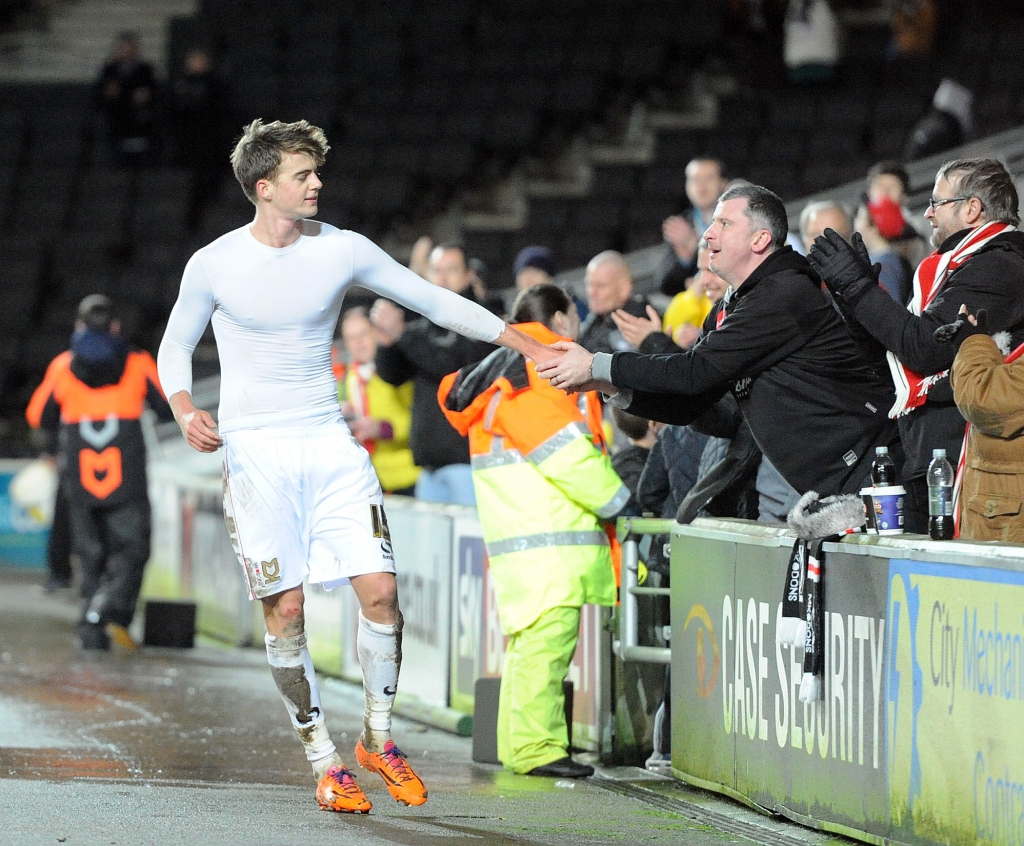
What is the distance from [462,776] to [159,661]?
4.88 metres

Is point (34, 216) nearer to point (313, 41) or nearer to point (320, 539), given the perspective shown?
point (313, 41)

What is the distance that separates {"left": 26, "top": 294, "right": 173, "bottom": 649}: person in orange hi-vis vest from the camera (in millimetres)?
12164

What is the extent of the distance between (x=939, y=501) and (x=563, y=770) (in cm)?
245

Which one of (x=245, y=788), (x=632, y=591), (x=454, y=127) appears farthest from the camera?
(x=454, y=127)

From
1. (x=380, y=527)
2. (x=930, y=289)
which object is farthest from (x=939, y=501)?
(x=380, y=527)

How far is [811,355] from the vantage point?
6062 millimetres

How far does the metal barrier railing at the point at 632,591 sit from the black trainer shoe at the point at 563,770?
0.53 meters

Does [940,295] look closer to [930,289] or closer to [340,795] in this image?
[930,289]

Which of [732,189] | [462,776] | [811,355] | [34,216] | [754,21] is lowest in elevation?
[462,776]

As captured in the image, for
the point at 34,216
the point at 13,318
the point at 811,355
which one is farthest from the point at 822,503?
the point at 34,216

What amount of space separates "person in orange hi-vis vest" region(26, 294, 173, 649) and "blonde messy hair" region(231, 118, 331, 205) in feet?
20.6

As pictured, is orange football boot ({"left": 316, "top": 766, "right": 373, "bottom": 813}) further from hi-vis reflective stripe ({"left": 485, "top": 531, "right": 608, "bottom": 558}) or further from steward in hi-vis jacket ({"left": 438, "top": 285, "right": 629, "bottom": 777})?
hi-vis reflective stripe ({"left": 485, "top": 531, "right": 608, "bottom": 558})

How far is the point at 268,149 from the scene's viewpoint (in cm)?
598

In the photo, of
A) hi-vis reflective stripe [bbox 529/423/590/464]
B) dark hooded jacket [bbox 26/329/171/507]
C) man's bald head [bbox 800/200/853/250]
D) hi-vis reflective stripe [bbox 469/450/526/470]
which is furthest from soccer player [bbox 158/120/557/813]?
dark hooded jacket [bbox 26/329/171/507]
